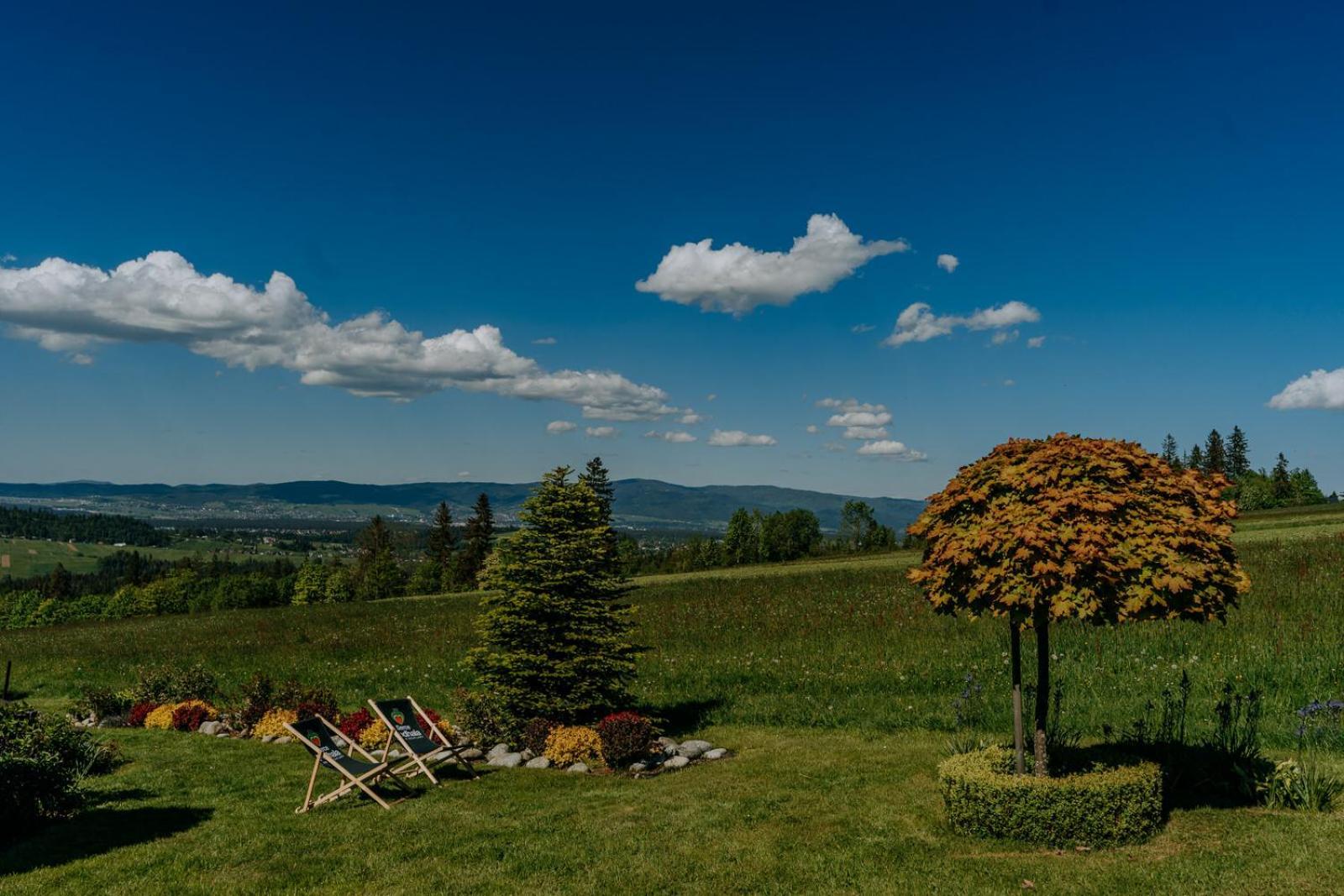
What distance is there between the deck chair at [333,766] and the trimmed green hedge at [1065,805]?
25.8 feet

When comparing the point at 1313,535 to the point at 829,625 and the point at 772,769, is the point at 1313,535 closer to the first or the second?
the point at 829,625

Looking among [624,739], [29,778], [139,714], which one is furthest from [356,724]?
[139,714]

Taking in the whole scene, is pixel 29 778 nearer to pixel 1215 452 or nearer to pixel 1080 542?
pixel 1080 542

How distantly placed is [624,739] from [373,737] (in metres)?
5.18

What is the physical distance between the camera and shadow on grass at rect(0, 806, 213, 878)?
8867mm

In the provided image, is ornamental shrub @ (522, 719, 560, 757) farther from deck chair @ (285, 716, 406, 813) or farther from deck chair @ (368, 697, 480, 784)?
deck chair @ (285, 716, 406, 813)

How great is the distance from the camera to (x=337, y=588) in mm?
96062

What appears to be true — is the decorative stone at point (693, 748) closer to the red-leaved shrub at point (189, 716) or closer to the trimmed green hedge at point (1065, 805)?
the trimmed green hedge at point (1065, 805)

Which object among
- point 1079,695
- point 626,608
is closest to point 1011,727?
point 1079,695

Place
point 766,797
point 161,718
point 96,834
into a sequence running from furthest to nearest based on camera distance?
point 161,718
point 766,797
point 96,834

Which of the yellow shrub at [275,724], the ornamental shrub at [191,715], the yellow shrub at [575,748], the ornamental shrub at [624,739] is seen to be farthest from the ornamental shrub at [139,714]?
the ornamental shrub at [624,739]

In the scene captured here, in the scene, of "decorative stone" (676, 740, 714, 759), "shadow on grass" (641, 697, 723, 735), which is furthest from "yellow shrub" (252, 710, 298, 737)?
"decorative stone" (676, 740, 714, 759)

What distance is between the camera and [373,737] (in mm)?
14789

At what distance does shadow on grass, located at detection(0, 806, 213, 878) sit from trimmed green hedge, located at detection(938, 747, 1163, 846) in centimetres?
995
